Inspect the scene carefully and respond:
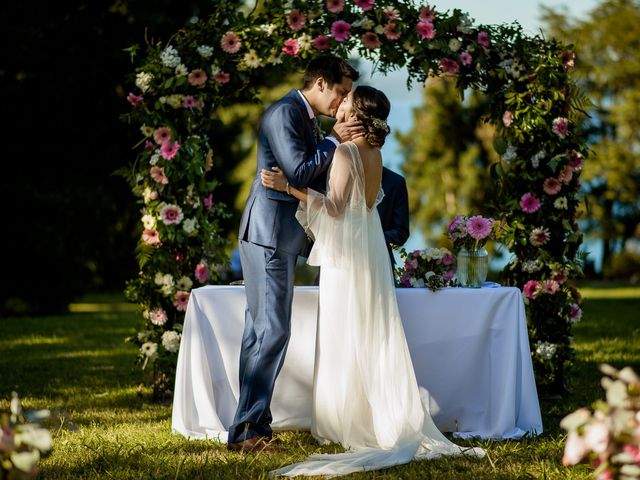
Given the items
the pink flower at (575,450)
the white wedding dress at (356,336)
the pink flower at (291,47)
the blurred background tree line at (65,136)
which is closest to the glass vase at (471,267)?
the white wedding dress at (356,336)

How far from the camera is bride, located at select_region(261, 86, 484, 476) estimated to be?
194 inches

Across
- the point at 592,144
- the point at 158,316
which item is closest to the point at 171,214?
the point at 158,316

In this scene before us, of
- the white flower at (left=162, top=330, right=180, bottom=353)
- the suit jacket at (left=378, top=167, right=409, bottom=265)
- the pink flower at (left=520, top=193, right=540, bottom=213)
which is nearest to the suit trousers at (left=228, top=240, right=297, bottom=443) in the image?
the suit jacket at (left=378, top=167, right=409, bottom=265)

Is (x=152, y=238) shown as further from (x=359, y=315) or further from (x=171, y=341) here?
(x=359, y=315)

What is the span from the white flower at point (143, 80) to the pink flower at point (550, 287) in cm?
331

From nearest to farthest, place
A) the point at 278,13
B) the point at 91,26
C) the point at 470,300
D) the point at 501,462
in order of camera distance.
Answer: the point at 501,462
the point at 470,300
the point at 278,13
the point at 91,26

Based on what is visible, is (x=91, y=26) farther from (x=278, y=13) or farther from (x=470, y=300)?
(x=470, y=300)

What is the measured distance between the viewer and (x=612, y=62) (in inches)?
1176

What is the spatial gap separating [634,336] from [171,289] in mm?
6256

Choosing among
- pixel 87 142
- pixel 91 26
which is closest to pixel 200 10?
pixel 91 26

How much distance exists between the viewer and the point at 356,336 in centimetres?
503

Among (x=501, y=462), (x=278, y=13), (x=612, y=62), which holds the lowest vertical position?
(x=501, y=462)

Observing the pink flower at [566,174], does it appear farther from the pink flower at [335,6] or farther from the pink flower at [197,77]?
the pink flower at [197,77]

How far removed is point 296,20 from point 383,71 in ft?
2.50
